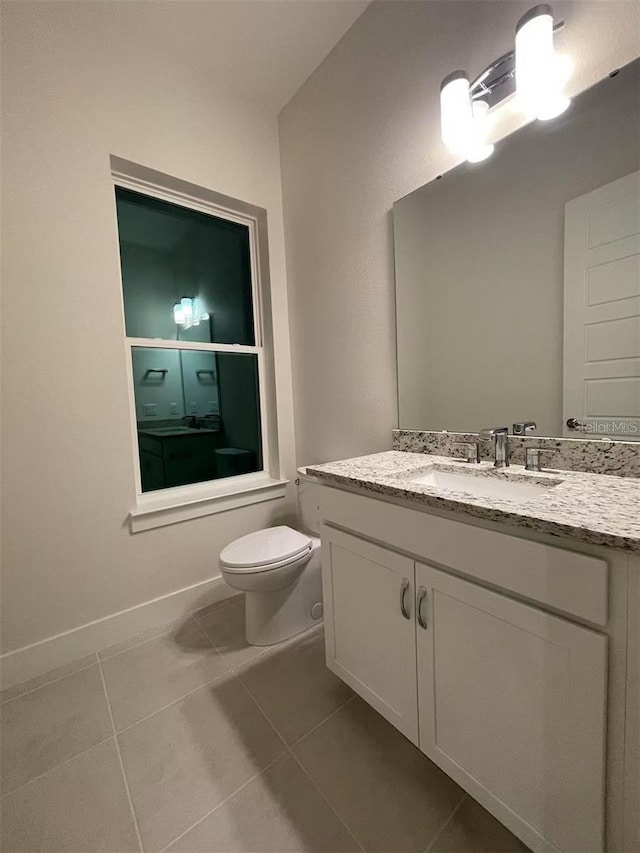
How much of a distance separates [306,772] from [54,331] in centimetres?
183

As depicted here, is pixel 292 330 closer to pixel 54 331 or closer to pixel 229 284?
pixel 229 284

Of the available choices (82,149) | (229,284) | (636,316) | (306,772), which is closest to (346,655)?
(306,772)

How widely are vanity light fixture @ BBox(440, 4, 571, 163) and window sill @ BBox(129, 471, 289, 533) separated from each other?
6.10 feet

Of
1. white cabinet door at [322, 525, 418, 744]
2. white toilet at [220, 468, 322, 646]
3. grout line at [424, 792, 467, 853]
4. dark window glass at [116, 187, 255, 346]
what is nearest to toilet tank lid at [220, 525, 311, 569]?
white toilet at [220, 468, 322, 646]

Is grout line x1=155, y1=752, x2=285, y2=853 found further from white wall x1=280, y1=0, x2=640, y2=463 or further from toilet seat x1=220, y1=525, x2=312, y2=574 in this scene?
white wall x1=280, y1=0, x2=640, y2=463

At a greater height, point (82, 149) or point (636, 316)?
point (82, 149)

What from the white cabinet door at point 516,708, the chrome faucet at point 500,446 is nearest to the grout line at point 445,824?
the white cabinet door at point 516,708

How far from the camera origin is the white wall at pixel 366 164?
1.16 meters

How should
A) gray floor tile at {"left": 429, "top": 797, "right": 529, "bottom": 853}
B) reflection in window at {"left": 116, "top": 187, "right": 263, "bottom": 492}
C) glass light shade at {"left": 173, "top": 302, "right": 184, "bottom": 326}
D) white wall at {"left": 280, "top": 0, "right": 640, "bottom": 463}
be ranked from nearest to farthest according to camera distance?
gray floor tile at {"left": 429, "top": 797, "right": 529, "bottom": 853} → white wall at {"left": 280, "top": 0, "right": 640, "bottom": 463} → reflection in window at {"left": 116, "top": 187, "right": 263, "bottom": 492} → glass light shade at {"left": 173, "top": 302, "right": 184, "bottom": 326}

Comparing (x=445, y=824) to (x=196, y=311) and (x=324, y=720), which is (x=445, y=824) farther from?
(x=196, y=311)

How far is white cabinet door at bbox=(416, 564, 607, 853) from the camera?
2.15 ft

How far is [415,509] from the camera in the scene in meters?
0.93

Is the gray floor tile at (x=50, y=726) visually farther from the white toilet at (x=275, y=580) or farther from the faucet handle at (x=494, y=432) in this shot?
the faucet handle at (x=494, y=432)

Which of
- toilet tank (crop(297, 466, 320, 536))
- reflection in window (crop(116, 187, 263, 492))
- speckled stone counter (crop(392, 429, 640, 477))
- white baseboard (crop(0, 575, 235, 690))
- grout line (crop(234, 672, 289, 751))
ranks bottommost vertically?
grout line (crop(234, 672, 289, 751))
